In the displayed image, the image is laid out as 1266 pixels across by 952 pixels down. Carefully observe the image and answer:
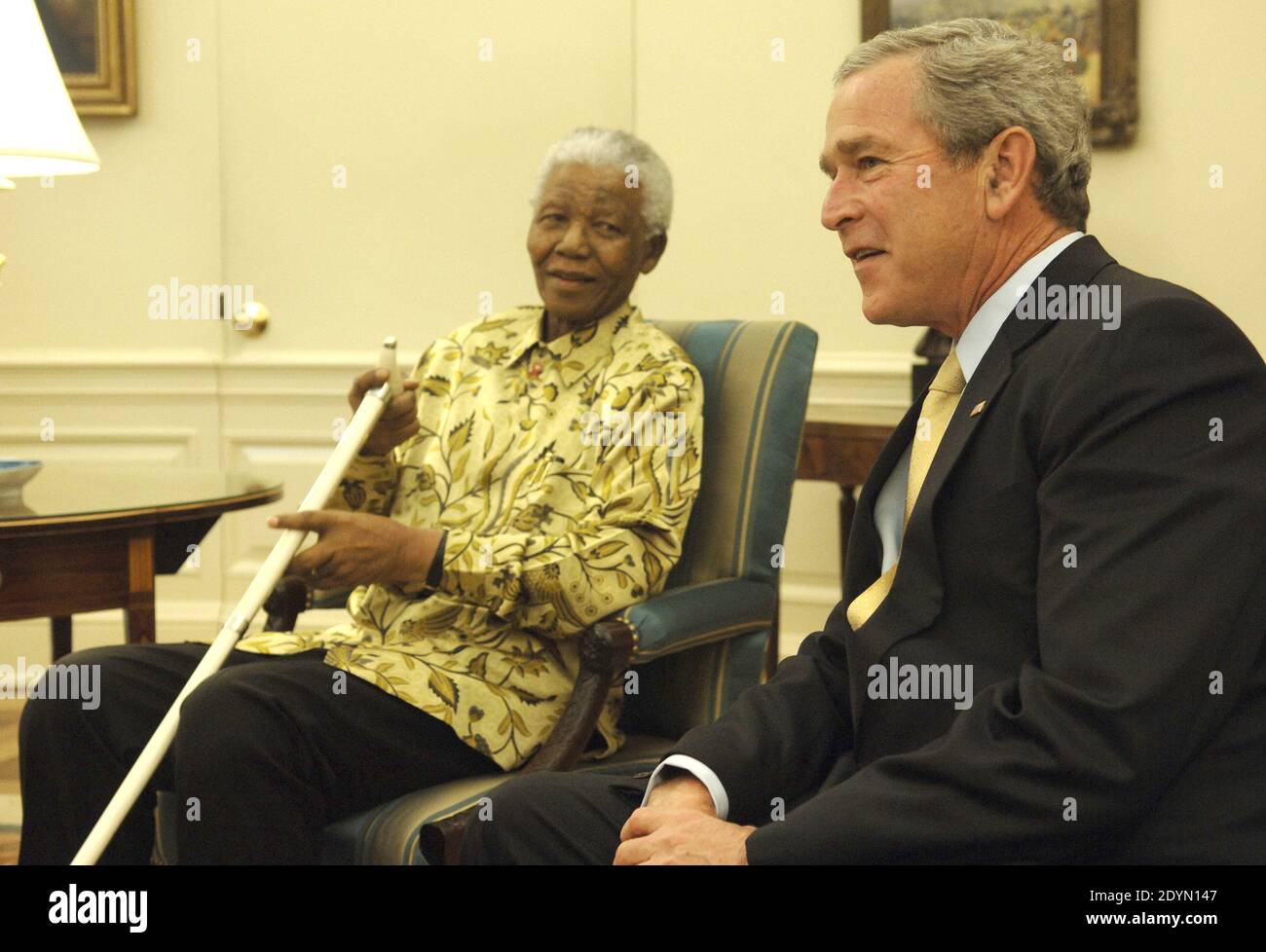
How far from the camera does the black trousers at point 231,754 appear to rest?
1712 millimetres

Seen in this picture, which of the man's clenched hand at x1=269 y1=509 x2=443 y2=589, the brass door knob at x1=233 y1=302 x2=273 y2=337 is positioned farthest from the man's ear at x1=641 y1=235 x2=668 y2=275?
the brass door knob at x1=233 y1=302 x2=273 y2=337

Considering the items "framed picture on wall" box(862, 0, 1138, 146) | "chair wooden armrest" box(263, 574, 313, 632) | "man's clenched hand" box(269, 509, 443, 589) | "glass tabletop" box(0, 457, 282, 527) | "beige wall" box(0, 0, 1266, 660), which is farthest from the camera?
"beige wall" box(0, 0, 1266, 660)

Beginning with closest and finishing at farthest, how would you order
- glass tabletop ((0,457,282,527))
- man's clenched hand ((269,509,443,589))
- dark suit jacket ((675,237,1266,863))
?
dark suit jacket ((675,237,1266,863))
man's clenched hand ((269,509,443,589))
glass tabletop ((0,457,282,527))

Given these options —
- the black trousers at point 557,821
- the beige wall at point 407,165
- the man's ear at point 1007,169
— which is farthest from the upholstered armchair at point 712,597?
the beige wall at point 407,165

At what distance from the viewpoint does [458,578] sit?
6.26 feet

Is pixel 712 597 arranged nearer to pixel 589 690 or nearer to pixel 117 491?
pixel 589 690

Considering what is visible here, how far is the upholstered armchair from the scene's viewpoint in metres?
1.85

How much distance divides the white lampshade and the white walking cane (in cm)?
78

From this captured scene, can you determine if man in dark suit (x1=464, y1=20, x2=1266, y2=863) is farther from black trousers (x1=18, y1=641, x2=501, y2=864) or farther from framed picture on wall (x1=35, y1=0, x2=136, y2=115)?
framed picture on wall (x1=35, y1=0, x2=136, y2=115)

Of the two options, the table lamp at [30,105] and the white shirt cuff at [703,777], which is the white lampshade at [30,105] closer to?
the table lamp at [30,105]

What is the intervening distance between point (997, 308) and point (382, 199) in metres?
3.30
